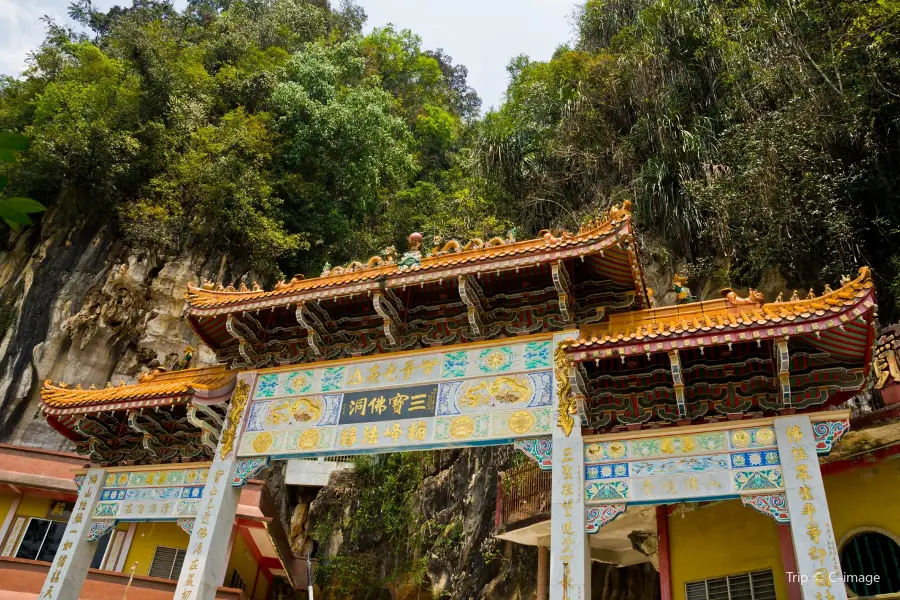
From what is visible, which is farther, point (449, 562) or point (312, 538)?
point (312, 538)

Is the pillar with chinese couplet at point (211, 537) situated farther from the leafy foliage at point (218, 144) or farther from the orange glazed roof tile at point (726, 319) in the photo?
the leafy foliage at point (218, 144)

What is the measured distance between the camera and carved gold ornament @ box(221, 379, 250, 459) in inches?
412

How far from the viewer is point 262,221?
877 inches

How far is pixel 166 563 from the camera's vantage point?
14.5 meters

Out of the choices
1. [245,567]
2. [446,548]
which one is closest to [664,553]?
[446,548]

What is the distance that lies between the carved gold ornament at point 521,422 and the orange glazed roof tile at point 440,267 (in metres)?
1.93

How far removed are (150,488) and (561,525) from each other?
21.9ft

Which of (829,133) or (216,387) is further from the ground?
(829,133)

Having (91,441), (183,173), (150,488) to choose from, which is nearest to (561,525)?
(150,488)

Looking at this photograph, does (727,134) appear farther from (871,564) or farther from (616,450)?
(871,564)

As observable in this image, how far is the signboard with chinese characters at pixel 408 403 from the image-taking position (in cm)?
910

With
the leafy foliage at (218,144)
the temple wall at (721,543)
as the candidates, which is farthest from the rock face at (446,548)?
the leafy foliage at (218,144)

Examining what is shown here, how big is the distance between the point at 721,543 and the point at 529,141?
1521cm

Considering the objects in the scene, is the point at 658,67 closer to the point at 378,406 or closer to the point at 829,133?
the point at 829,133
